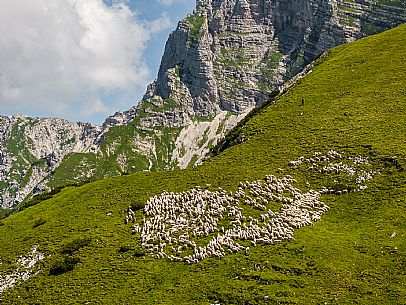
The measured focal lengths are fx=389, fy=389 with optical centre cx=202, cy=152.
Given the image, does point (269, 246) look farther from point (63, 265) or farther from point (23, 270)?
point (23, 270)

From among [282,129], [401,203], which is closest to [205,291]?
[401,203]

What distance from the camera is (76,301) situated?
32469 millimetres

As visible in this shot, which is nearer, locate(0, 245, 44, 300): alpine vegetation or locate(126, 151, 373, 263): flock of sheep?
locate(126, 151, 373, 263): flock of sheep

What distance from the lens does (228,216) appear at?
133 feet

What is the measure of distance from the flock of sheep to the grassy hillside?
1.11 metres

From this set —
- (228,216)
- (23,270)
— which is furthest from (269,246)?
(23,270)

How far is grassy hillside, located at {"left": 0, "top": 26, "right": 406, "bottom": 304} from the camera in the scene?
30.5 metres

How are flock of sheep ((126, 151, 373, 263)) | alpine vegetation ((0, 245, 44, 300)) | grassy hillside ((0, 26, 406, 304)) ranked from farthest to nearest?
alpine vegetation ((0, 245, 44, 300)) → flock of sheep ((126, 151, 373, 263)) → grassy hillside ((0, 26, 406, 304))

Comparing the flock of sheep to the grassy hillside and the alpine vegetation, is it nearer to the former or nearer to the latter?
the grassy hillside

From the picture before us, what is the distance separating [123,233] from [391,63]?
5910 cm

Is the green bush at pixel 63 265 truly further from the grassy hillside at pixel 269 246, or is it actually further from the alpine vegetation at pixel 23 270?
the alpine vegetation at pixel 23 270

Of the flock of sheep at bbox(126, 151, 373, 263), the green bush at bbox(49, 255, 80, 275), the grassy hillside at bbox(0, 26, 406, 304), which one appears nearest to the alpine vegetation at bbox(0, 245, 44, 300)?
the grassy hillside at bbox(0, 26, 406, 304)

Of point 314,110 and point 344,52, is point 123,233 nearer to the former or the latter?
point 314,110

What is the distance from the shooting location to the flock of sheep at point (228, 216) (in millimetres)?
36688
